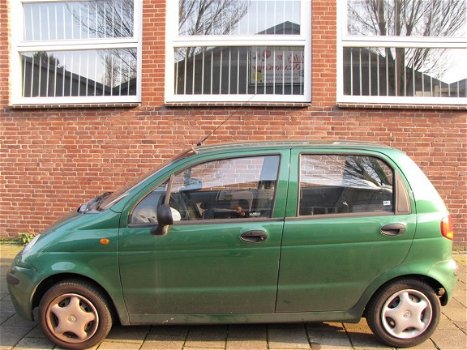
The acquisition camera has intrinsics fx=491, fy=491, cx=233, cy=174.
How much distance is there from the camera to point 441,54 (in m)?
7.35

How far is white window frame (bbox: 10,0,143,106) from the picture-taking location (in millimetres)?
7418

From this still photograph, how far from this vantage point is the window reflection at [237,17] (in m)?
7.42

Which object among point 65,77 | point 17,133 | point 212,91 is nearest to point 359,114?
point 212,91

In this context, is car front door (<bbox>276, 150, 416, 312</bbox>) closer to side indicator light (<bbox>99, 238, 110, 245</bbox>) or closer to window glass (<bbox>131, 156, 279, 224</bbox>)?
window glass (<bbox>131, 156, 279, 224</bbox>)

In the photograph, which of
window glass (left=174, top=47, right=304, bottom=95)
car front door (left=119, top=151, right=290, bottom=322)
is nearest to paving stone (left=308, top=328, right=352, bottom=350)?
car front door (left=119, top=151, right=290, bottom=322)

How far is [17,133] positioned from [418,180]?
6.06 meters

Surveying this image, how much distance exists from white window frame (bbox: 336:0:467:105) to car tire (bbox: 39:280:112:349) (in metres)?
4.73

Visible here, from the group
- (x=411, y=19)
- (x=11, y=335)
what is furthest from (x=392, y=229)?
(x=411, y=19)

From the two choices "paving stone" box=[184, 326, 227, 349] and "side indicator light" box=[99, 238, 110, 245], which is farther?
"paving stone" box=[184, 326, 227, 349]

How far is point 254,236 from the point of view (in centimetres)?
373

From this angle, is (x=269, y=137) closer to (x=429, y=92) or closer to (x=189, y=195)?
(x=429, y=92)

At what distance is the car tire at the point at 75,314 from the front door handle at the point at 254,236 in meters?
1.22

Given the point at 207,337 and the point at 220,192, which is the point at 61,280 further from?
the point at 220,192

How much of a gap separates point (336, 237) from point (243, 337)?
3.82 feet
